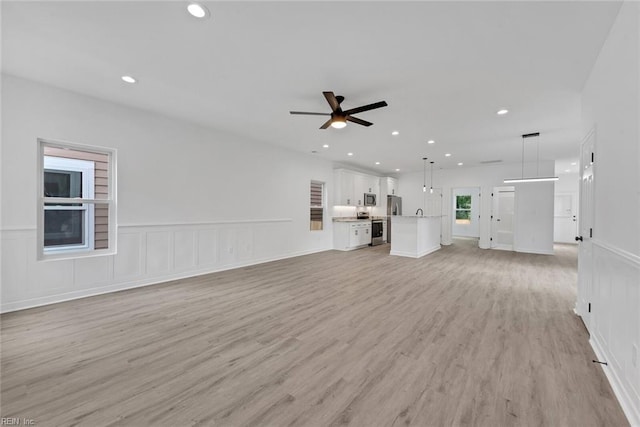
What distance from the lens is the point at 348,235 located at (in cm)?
812

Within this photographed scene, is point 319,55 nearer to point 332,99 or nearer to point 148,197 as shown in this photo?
point 332,99

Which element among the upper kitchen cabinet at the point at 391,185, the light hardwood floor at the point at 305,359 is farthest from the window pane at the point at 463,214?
the light hardwood floor at the point at 305,359

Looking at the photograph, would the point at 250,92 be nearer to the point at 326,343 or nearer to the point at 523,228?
the point at 326,343

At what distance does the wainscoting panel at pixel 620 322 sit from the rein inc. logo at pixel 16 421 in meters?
3.61

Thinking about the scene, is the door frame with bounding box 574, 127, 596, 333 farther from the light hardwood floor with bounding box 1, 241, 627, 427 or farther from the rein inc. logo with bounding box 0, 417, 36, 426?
the rein inc. logo with bounding box 0, 417, 36, 426

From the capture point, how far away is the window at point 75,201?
352 centimetres

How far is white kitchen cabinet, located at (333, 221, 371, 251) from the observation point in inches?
320

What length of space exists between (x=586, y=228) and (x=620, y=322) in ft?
5.06

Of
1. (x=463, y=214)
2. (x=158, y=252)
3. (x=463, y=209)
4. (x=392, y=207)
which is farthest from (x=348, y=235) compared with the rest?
(x=463, y=214)

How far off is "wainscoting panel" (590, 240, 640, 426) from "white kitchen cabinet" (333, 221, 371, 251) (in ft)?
19.4

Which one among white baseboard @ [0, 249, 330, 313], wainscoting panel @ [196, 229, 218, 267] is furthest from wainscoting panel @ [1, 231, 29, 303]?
wainscoting panel @ [196, 229, 218, 267]

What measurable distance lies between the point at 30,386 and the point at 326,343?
87.9 inches

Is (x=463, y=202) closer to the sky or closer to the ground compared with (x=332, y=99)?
closer to the ground

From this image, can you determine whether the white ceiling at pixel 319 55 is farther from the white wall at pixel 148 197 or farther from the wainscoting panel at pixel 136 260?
the wainscoting panel at pixel 136 260
